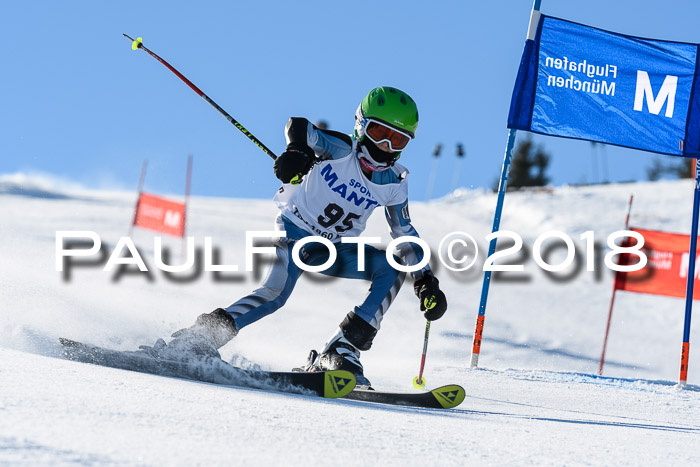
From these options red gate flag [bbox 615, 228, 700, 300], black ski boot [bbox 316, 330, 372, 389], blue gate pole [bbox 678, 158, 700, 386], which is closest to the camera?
black ski boot [bbox 316, 330, 372, 389]

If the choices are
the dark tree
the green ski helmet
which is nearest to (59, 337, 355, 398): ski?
the green ski helmet

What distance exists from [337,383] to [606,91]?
13.0 ft

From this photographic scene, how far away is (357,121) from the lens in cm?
435

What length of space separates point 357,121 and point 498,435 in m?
2.14

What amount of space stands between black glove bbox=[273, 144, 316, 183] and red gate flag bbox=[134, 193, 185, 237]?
373 inches

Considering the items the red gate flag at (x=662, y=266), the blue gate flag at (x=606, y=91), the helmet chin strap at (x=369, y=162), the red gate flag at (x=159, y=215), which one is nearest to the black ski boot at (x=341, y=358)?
the helmet chin strap at (x=369, y=162)

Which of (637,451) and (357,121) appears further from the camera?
(357,121)

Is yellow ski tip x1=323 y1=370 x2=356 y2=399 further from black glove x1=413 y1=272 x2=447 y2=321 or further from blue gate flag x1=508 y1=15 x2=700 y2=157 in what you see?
blue gate flag x1=508 y1=15 x2=700 y2=157

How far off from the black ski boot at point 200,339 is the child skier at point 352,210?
199 mm

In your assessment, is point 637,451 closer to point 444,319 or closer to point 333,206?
point 333,206

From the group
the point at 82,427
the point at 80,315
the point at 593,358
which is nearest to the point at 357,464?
the point at 82,427

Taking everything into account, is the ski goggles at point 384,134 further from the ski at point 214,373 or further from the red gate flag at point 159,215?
the red gate flag at point 159,215

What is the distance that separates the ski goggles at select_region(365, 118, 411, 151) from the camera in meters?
4.24

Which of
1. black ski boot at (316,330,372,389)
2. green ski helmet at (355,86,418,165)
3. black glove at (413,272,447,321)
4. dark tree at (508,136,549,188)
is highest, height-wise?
dark tree at (508,136,549,188)
